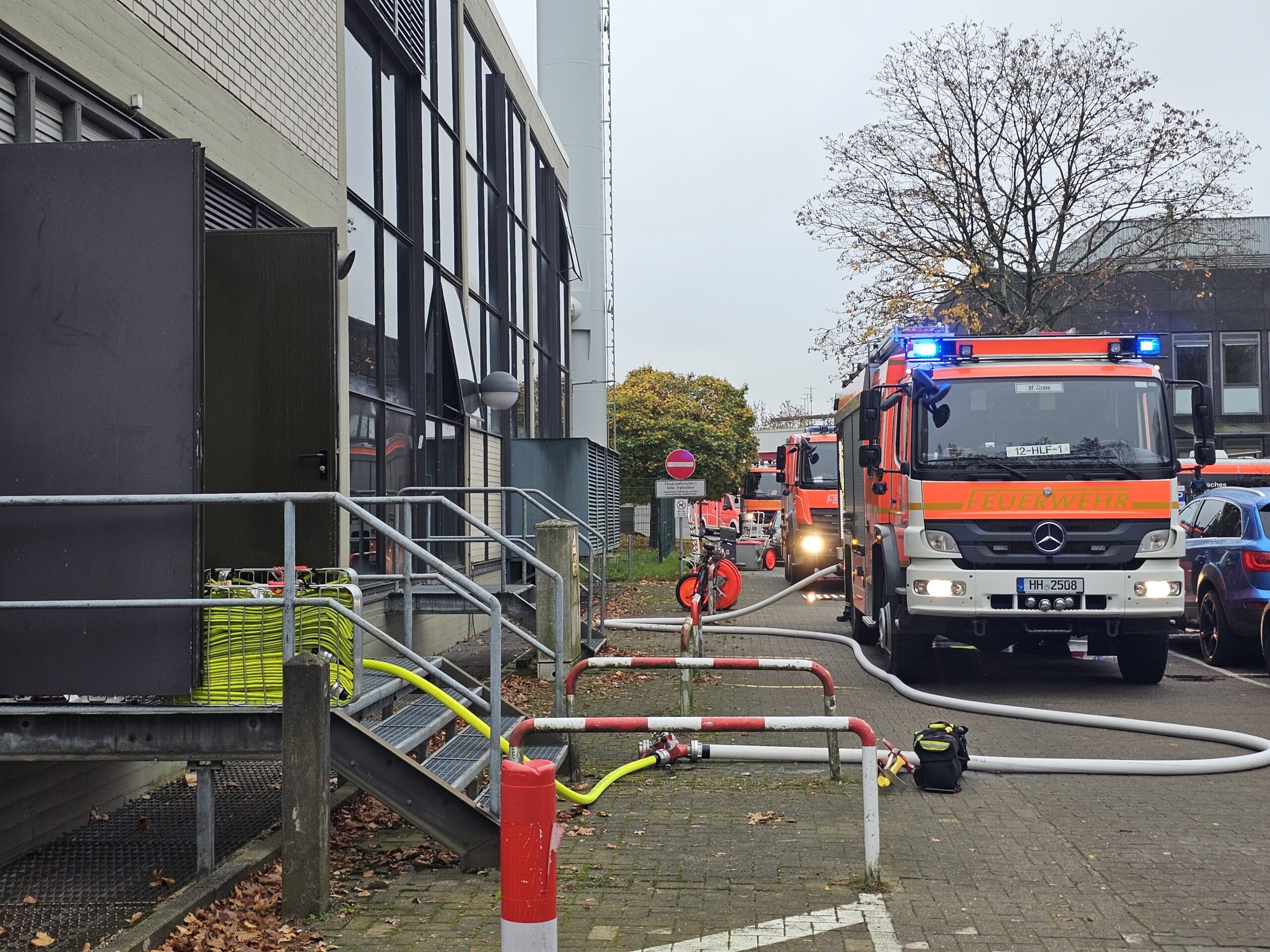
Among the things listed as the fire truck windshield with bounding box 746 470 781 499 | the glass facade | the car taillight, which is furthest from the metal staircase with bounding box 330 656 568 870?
the fire truck windshield with bounding box 746 470 781 499

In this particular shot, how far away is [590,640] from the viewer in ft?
42.3

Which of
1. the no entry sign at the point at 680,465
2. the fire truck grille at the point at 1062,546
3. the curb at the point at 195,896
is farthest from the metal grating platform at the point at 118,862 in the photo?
the no entry sign at the point at 680,465

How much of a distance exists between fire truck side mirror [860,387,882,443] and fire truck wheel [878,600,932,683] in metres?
1.58

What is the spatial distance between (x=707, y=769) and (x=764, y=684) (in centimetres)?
383

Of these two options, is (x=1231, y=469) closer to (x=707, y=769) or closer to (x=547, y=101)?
(x=707, y=769)

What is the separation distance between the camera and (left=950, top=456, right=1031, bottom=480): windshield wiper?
1097cm

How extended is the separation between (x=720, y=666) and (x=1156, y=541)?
16.9ft

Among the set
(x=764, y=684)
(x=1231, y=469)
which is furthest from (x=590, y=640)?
(x=1231, y=469)

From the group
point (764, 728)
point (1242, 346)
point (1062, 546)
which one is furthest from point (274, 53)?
point (1242, 346)

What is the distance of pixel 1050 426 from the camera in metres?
11.2

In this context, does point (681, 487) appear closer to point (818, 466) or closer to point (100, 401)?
point (818, 466)

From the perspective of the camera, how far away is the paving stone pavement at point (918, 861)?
16.2 ft

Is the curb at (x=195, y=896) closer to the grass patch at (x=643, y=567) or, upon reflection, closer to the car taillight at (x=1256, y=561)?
the car taillight at (x=1256, y=561)

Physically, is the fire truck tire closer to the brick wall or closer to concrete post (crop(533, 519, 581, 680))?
concrete post (crop(533, 519, 581, 680))
